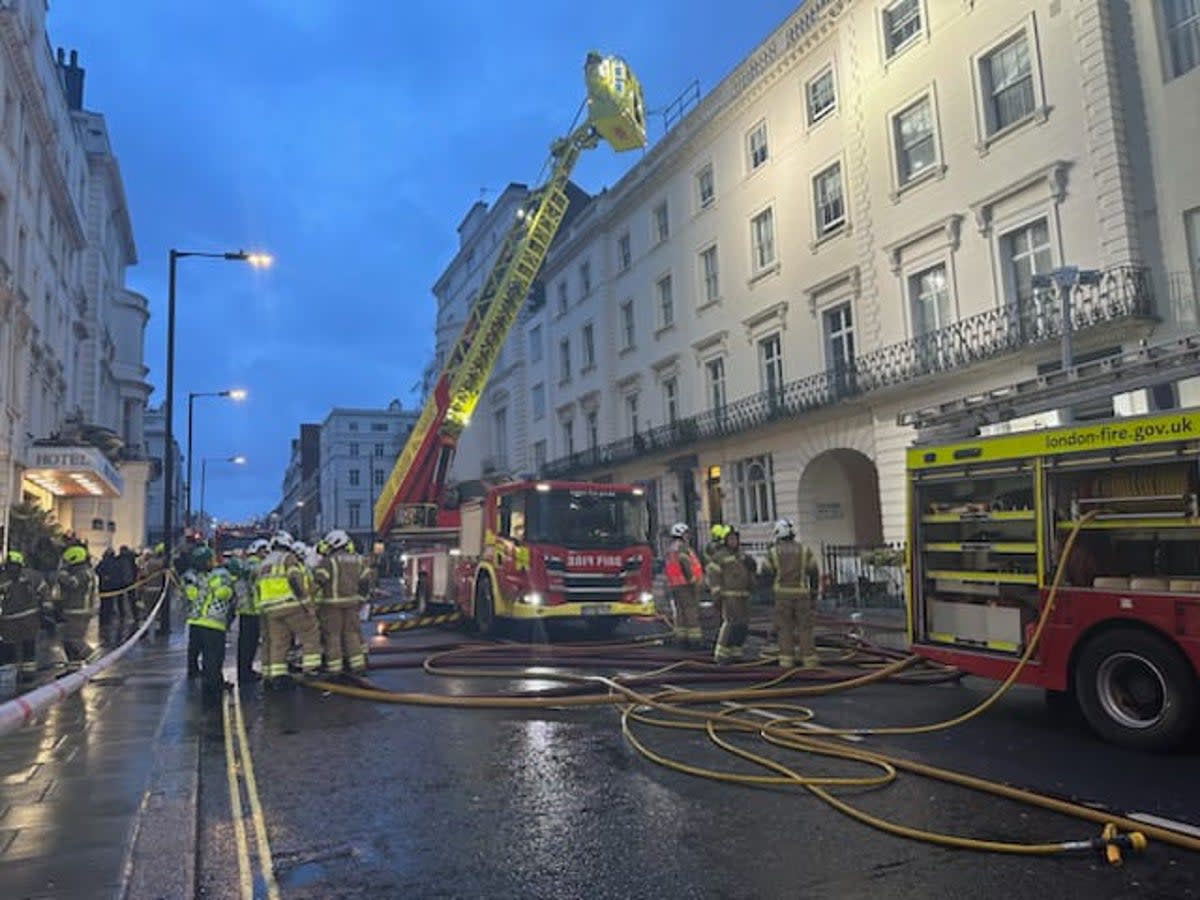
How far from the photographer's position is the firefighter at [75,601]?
11812 mm

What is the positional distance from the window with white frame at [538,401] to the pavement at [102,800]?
3242 cm

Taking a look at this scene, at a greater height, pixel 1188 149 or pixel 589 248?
pixel 589 248

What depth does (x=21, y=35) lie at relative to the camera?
2169 centimetres

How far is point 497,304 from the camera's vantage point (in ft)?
68.6

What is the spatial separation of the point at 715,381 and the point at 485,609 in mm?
15602

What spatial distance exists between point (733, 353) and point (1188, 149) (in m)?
13.7

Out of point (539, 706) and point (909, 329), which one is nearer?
point (539, 706)

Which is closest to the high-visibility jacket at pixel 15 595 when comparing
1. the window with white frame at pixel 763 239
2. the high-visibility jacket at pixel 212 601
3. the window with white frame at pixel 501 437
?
the high-visibility jacket at pixel 212 601

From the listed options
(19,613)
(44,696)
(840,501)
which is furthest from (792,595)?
(840,501)

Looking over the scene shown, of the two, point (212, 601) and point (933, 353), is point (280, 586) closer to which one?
point (212, 601)

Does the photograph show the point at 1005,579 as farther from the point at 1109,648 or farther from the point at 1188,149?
the point at 1188,149

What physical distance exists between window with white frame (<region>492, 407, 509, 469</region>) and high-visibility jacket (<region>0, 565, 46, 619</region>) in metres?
35.0

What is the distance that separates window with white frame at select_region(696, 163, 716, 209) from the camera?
28891 millimetres

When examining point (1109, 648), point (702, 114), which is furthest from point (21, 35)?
point (1109, 648)
